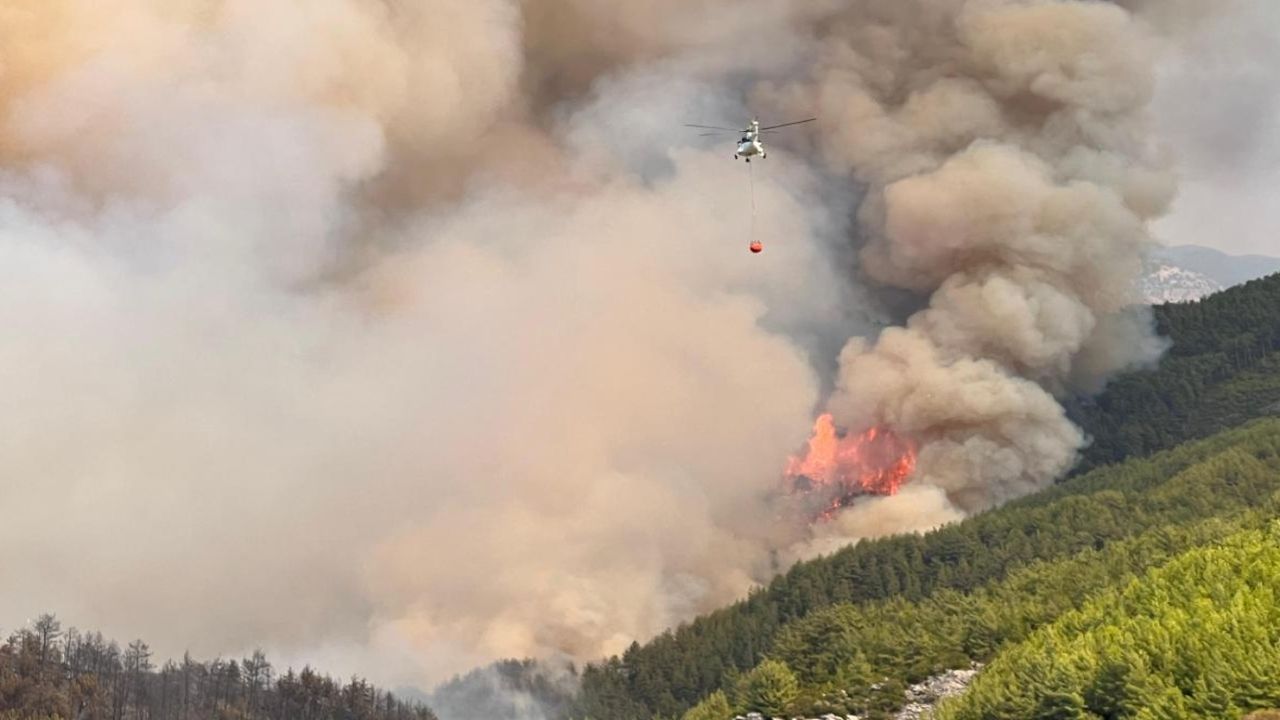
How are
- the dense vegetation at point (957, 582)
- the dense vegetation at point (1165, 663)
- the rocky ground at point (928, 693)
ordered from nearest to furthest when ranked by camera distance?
the dense vegetation at point (1165, 663)
the rocky ground at point (928, 693)
the dense vegetation at point (957, 582)

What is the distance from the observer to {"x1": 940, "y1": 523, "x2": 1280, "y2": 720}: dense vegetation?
39.4 m

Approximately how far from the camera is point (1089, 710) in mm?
43500

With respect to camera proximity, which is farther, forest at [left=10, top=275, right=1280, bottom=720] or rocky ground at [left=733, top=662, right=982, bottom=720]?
rocky ground at [left=733, top=662, right=982, bottom=720]

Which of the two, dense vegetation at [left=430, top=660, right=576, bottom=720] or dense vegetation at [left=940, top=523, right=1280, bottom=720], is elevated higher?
dense vegetation at [left=430, top=660, right=576, bottom=720]

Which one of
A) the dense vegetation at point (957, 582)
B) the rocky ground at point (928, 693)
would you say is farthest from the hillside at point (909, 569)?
the rocky ground at point (928, 693)

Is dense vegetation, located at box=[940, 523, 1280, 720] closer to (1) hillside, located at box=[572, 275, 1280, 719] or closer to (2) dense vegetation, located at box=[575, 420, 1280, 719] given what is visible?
(2) dense vegetation, located at box=[575, 420, 1280, 719]

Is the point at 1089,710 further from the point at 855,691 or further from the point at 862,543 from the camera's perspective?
the point at 862,543

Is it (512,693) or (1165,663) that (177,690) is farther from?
(1165,663)

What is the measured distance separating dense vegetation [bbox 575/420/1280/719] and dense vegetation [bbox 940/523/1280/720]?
21749mm

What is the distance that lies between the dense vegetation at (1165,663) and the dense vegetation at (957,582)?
71.4ft

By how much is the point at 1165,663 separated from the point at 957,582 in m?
68.7

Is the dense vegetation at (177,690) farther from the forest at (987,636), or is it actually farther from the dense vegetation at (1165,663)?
the dense vegetation at (1165,663)

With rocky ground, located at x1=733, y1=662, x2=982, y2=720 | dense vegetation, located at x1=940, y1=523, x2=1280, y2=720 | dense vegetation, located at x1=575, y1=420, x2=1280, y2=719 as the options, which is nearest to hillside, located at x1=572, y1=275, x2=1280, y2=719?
dense vegetation, located at x1=575, y1=420, x2=1280, y2=719

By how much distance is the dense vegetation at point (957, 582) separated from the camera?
257 ft
